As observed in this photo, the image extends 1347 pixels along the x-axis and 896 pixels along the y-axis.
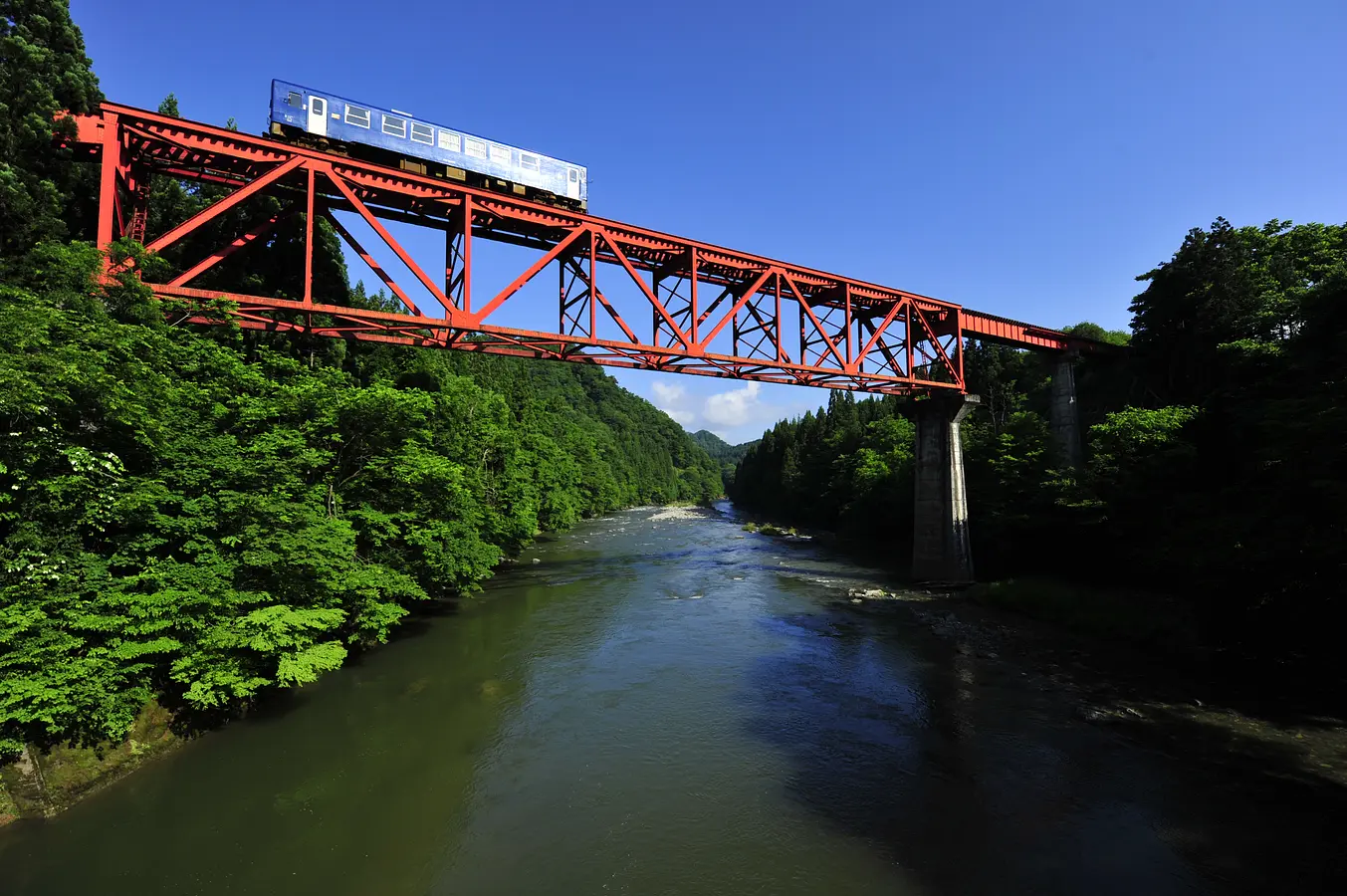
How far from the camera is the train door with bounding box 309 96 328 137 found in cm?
1834

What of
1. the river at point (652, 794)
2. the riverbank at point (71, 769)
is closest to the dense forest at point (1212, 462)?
the river at point (652, 794)

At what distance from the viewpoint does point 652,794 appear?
12273 millimetres

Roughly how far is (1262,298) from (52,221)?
48999mm

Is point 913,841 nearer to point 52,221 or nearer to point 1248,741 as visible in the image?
point 1248,741

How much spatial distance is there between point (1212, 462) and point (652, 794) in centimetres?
2523

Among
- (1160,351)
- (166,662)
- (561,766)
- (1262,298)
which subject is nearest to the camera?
(166,662)

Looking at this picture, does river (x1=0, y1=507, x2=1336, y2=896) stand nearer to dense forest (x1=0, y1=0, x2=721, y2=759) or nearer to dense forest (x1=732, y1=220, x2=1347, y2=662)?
dense forest (x1=0, y1=0, x2=721, y2=759)

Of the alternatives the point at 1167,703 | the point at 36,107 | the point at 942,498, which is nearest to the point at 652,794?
the point at 1167,703

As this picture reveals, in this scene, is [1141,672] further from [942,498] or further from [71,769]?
[71,769]

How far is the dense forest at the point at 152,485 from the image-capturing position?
10.2m

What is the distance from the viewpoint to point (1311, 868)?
960 cm

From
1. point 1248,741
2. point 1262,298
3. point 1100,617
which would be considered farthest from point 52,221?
point 1262,298

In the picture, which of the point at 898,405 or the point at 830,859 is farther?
the point at 898,405

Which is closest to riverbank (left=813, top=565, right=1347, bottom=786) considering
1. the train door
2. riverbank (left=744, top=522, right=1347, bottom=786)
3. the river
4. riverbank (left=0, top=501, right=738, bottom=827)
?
riverbank (left=744, top=522, right=1347, bottom=786)
